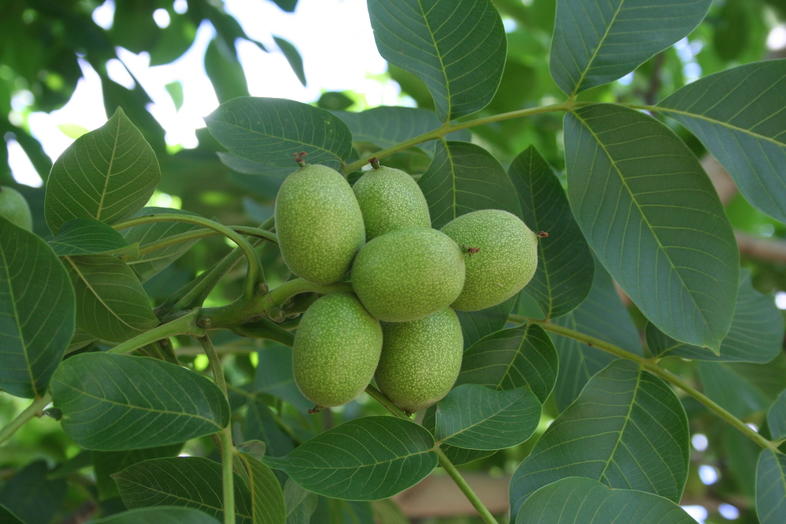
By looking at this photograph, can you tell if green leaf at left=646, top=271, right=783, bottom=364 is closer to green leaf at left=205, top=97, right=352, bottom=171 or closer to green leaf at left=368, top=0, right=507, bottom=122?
green leaf at left=368, top=0, right=507, bottom=122

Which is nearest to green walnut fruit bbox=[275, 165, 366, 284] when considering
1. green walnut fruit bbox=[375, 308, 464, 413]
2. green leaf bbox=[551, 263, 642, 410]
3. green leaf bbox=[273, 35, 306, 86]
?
green walnut fruit bbox=[375, 308, 464, 413]

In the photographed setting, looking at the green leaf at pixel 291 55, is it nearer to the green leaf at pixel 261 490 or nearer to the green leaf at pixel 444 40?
the green leaf at pixel 444 40

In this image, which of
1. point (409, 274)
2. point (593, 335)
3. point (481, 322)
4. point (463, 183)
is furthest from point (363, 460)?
point (593, 335)

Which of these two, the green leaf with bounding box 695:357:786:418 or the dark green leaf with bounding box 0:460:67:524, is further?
the dark green leaf with bounding box 0:460:67:524

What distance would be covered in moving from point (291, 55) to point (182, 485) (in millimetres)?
1021

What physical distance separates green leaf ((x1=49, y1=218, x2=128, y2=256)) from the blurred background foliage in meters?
0.45

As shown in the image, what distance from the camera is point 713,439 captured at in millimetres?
2699

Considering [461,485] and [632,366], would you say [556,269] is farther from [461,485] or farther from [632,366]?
[461,485]

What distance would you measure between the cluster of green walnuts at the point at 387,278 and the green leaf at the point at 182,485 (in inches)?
5.7

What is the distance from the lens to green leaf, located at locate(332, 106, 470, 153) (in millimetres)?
1507

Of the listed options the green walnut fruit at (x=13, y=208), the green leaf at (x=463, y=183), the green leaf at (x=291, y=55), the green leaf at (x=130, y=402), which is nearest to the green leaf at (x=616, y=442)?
the green leaf at (x=463, y=183)

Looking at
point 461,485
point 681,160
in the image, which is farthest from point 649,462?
point 681,160

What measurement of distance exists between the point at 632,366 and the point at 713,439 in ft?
5.87

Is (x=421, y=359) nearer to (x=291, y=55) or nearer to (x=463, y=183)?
(x=463, y=183)
